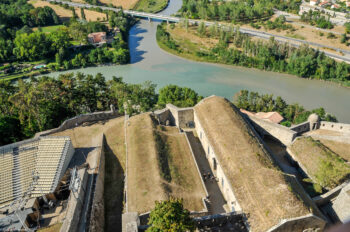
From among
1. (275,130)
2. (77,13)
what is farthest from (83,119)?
(77,13)

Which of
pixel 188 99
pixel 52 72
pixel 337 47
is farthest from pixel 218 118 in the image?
pixel 337 47

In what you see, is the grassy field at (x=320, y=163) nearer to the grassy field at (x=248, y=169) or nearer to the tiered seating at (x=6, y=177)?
the grassy field at (x=248, y=169)

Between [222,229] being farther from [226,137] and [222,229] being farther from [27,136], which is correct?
[27,136]

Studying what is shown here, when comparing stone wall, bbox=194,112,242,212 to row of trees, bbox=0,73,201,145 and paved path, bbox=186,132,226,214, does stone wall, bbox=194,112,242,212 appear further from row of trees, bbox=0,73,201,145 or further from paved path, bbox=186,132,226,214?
row of trees, bbox=0,73,201,145

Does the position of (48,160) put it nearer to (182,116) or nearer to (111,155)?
(111,155)

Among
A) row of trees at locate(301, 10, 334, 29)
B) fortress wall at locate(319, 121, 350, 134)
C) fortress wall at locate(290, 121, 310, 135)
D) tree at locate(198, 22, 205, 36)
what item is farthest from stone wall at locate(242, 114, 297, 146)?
row of trees at locate(301, 10, 334, 29)

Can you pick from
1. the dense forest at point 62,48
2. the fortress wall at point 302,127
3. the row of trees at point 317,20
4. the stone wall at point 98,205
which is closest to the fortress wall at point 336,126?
the fortress wall at point 302,127
